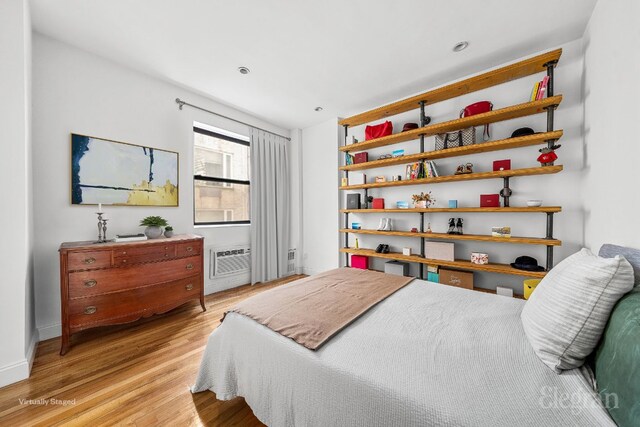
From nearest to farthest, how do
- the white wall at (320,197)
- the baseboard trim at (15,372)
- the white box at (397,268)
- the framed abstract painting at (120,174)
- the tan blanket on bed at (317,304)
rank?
the tan blanket on bed at (317,304) < the baseboard trim at (15,372) < the framed abstract painting at (120,174) < the white box at (397,268) < the white wall at (320,197)

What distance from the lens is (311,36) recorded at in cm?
207

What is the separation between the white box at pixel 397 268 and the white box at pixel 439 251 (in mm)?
344

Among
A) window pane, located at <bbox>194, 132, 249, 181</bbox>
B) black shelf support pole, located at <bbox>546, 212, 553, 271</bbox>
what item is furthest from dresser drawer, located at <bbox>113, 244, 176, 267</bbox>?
black shelf support pole, located at <bbox>546, 212, 553, 271</bbox>

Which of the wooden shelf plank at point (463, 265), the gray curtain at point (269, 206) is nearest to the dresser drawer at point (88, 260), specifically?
the gray curtain at point (269, 206)

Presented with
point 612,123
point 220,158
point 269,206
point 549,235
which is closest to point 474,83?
point 612,123

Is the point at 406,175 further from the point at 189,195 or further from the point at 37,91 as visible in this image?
the point at 37,91

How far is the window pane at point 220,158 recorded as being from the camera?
10.9 ft

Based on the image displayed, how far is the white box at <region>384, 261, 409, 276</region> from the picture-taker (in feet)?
9.75

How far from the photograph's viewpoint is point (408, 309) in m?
1.38

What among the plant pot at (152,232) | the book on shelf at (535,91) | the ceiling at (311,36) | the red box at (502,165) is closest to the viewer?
the ceiling at (311,36)

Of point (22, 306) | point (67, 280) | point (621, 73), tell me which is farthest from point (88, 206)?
point (621, 73)

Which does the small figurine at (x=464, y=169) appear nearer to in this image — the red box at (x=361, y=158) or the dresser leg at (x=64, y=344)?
the red box at (x=361, y=158)

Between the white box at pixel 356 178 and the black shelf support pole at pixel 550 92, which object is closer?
the black shelf support pole at pixel 550 92

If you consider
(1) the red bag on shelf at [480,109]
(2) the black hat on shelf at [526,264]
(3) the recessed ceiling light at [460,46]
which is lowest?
(2) the black hat on shelf at [526,264]
